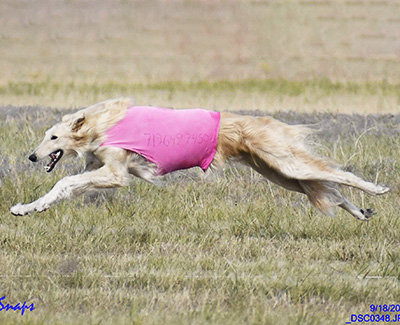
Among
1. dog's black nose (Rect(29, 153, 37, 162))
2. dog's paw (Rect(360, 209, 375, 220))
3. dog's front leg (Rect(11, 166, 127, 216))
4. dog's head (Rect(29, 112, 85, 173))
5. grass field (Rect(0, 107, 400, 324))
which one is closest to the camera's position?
grass field (Rect(0, 107, 400, 324))

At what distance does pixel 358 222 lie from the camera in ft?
21.3

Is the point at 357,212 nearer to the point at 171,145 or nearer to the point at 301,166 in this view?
the point at 301,166

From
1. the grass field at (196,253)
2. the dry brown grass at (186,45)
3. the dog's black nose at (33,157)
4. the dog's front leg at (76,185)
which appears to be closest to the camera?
the grass field at (196,253)

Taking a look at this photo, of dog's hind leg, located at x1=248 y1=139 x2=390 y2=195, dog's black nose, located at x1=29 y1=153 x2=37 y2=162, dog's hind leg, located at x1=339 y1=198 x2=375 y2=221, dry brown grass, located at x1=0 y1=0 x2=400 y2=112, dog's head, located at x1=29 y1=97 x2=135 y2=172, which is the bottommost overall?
dry brown grass, located at x1=0 y1=0 x2=400 y2=112

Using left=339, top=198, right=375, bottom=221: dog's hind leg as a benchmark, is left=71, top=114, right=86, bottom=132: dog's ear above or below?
above

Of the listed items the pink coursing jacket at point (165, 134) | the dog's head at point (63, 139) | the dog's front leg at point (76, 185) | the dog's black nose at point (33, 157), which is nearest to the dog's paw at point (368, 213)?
the pink coursing jacket at point (165, 134)

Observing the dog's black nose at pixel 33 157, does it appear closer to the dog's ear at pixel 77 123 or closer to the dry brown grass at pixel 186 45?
the dog's ear at pixel 77 123

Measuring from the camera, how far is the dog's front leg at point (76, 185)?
5.69m

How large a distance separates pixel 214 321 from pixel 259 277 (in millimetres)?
882

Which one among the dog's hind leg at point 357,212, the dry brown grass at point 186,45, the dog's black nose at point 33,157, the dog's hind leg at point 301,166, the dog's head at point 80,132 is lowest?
the dry brown grass at point 186,45

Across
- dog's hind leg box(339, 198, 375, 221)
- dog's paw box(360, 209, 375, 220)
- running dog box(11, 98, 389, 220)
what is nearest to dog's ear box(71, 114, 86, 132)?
running dog box(11, 98, 389, 220)

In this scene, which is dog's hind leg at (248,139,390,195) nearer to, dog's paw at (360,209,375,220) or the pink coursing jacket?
dog's paw at (360,209,375,220)

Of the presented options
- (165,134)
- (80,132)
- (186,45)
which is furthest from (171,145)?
(186,45)

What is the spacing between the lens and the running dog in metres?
6.07
